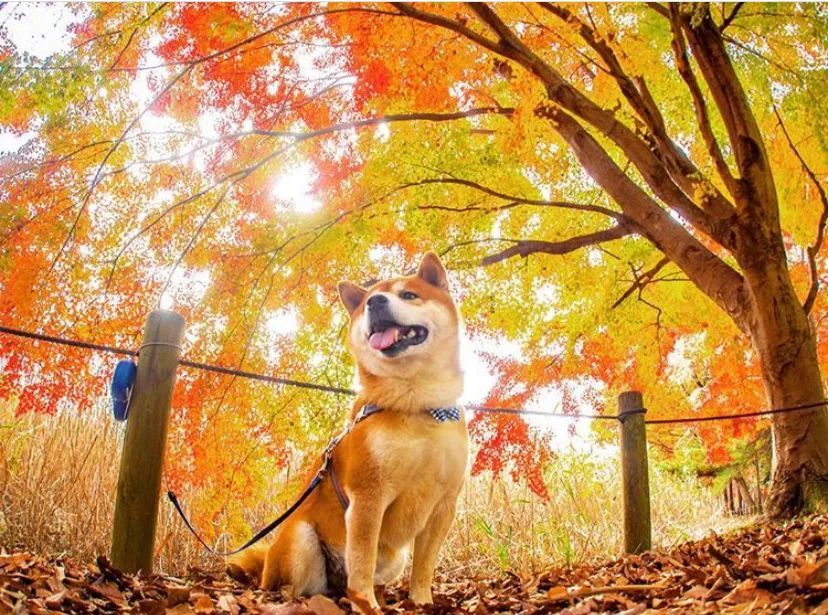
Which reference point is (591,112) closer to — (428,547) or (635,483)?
(635,483)

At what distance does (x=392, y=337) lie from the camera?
3271 millimetres

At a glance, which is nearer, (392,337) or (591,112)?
(392,337)

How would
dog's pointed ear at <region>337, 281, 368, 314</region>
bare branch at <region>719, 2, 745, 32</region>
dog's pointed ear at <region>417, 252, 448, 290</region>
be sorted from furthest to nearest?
bare branch at <region>719, 2, 745, 32</region>, dog's pointed ear at <region>337, 281, 368, 314</region>, dog's pointed ear at <region>417, 252, 448, 290</region>

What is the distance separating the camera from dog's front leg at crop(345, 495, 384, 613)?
117 inches

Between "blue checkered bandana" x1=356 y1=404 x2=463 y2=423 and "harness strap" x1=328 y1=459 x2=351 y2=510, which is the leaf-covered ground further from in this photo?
"blue checkered bandana" x1=356 y1=404 x2=463 y2=423

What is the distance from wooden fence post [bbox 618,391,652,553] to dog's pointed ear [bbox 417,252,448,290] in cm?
224

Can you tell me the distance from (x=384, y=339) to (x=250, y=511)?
4951mm

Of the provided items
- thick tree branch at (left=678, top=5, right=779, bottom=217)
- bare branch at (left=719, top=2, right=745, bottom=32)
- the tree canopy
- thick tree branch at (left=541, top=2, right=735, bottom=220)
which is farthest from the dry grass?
bare branch at (left=719, top=2, right=745, bottom=32)

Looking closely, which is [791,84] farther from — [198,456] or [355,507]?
[198,456]

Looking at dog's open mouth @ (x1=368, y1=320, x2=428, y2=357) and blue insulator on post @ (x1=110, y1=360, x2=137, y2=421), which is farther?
dog's open mouth @ (x1=368, y1=320, x2=428, y2=357)

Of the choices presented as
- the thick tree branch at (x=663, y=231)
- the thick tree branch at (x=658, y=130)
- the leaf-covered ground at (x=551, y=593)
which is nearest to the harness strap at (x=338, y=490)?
the leaf-covered ground at (x=551, y=593)

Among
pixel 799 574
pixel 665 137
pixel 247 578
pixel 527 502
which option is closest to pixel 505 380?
pixel 527 502

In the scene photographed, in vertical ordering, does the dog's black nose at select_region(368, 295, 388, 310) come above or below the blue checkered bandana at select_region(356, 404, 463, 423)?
above

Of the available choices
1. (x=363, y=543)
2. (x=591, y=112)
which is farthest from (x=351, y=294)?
(x=591, y=112)
